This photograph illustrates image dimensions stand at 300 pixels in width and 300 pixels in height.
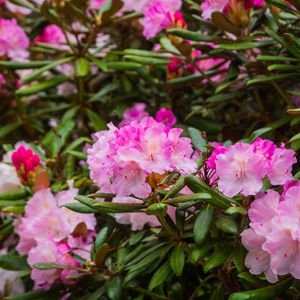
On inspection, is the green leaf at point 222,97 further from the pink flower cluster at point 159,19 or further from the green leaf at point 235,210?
the green leaf at point 235,210

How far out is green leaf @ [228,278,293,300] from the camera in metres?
0.92

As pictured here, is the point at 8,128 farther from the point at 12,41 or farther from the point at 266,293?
the point at 266,293

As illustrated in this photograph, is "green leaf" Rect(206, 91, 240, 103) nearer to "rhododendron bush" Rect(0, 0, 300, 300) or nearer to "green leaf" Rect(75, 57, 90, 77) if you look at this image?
"rhododendron bush" Rect(0, 0, 300, 300)

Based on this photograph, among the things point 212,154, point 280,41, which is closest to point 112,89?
point 280,41

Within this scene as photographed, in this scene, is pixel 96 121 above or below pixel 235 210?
below

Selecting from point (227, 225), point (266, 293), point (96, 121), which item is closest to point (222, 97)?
point (96, 121)

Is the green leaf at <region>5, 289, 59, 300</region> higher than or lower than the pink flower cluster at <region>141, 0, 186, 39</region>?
lower

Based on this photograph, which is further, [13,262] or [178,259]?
[13,262]

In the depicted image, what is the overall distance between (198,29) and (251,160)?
2.68 ft

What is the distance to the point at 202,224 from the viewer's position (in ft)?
3.27

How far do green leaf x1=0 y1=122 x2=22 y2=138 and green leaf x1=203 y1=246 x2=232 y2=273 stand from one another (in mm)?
963

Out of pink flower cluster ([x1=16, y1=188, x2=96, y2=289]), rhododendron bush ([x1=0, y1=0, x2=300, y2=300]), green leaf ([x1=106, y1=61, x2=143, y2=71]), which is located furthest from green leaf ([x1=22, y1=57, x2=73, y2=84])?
pink flower cluster ([x1=16, y1=188, x2=96, y2=289])

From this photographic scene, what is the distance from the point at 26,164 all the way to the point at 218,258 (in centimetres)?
59

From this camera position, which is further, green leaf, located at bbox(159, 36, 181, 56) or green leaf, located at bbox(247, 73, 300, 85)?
green leaf, located at bbox(159, 36, 181, 56)
